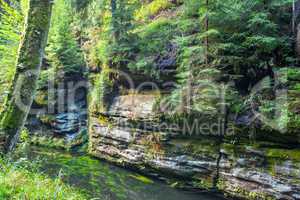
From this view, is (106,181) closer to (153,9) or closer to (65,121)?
(65,121)

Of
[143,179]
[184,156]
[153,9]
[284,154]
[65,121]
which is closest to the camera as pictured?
[284,154]

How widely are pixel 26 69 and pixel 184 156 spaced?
5.98m

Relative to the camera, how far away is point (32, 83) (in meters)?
5.79

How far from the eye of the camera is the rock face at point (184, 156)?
299 inches

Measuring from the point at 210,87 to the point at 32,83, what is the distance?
526 cm

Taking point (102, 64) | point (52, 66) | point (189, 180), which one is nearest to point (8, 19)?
point (52, 66)

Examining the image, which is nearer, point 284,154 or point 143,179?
point 284,154

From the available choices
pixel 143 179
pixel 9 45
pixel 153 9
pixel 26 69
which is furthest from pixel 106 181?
pixel 9 45

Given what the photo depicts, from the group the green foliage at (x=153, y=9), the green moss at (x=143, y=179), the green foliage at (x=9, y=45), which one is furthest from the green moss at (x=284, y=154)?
the green foliage at (x=9, y=45)

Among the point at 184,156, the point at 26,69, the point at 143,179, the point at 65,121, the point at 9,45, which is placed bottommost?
the point at 143,179

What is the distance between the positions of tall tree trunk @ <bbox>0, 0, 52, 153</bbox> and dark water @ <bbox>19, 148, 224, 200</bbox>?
1689 mm

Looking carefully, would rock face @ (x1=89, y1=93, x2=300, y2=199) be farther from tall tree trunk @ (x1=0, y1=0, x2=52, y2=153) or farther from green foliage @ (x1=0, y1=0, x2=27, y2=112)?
green foliage @ (x1=0, y1=0, x2=27, y2=112)

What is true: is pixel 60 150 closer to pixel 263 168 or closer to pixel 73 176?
pixel 73 176

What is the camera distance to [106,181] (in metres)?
10.2
